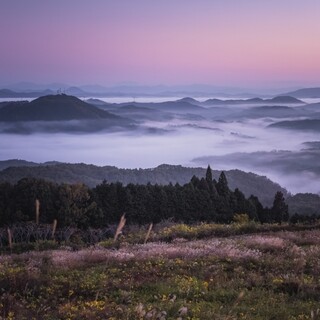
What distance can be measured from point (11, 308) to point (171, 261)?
5.22m

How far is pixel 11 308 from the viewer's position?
8758mm

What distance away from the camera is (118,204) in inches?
2290

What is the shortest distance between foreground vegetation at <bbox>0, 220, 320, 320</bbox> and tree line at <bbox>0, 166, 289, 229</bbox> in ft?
119

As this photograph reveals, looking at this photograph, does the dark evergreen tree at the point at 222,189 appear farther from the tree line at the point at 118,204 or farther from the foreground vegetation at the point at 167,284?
the foreground vegetation at the point at 167,284

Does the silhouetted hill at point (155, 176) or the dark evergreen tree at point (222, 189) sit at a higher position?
the dark evergreen tree at point (222, 189)

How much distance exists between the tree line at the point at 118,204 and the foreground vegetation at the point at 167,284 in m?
36.3

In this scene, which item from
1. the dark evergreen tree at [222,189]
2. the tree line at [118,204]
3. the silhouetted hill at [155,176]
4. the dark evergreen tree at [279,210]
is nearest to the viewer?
the tree line at [118,204]

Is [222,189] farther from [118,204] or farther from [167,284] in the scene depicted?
[167,284]

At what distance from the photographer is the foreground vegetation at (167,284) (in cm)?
859

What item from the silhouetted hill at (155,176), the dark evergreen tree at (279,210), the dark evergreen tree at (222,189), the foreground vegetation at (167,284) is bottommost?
the silhouetted hill at (155,176)

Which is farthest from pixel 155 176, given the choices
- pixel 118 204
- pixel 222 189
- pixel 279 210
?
pixel 118 204

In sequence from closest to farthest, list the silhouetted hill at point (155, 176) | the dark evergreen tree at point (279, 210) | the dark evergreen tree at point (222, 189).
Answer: the dark evergreen tree at point (279, 210) → the dark evergreen tree at point (222, 189) → the silhouetted hill at point (155, 176)

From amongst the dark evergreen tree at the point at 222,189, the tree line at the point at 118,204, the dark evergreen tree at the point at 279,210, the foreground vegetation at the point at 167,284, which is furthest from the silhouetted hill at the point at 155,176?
the foreground vegetation at the point at 167,284

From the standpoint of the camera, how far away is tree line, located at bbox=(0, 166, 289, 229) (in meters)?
51.6
